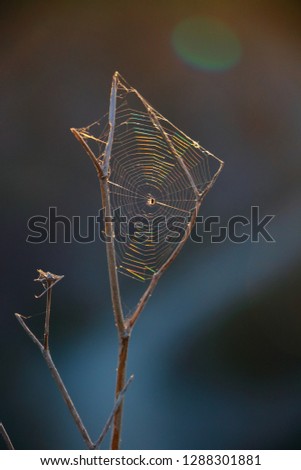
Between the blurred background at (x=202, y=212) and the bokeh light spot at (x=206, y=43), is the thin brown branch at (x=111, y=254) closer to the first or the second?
the blurred background at (x=202, y=212)

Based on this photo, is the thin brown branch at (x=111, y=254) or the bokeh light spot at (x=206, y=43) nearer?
the thin brown branch at (x=111, y=254)

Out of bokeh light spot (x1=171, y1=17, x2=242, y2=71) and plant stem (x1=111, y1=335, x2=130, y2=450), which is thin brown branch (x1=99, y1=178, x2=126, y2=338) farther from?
bokeh light spot (x1=171, y1=17, x2=242, y2=71)

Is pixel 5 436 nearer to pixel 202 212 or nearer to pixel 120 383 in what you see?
pixel 120 383

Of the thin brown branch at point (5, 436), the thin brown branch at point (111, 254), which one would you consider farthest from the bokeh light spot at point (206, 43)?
the thin brown branch at point (5, 436)

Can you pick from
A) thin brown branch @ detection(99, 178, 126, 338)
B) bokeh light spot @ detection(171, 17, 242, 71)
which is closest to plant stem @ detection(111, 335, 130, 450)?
thin brown branch @ detection(99, 178, 126, 338)

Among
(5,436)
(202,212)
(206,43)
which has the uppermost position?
(206,43)

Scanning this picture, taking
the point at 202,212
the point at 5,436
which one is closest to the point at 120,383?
the point at 5,436
